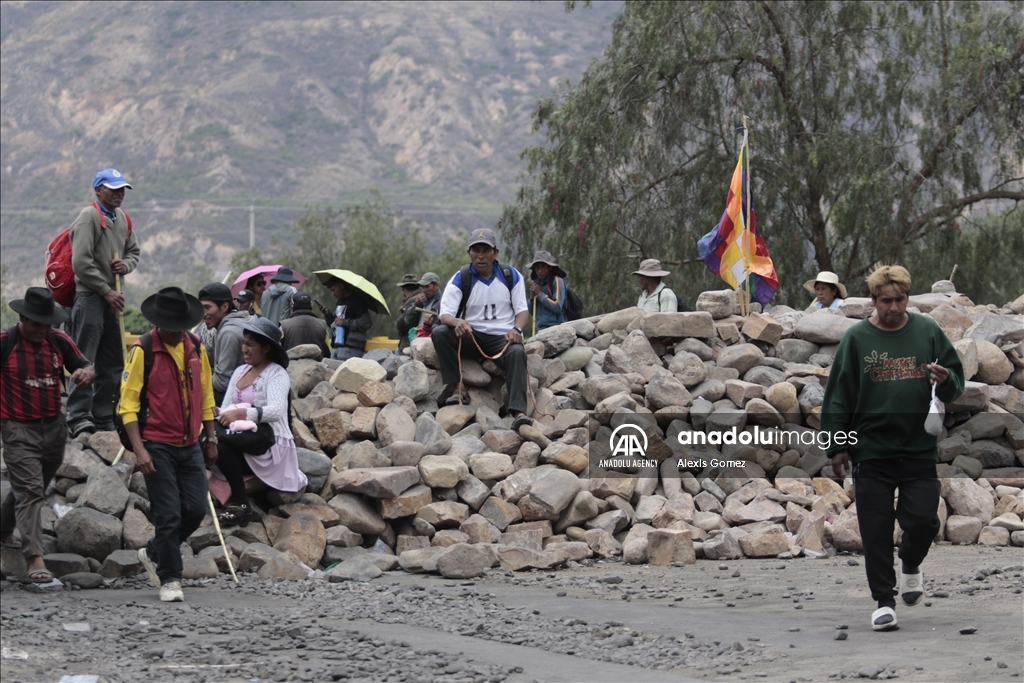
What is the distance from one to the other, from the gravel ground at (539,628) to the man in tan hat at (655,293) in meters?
4.42

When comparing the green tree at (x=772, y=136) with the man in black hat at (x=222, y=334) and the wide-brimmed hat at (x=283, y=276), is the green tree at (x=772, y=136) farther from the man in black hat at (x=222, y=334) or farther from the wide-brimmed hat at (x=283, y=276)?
the man in black hat at (x=222, y=334)

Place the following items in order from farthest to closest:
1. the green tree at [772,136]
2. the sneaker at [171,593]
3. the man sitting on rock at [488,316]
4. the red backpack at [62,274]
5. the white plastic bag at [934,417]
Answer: the green tree at [772,136] → the man sitting on rock at [488,316] → the red backpack at [62,274] → the sneaker at [171,593] → the white plastic bag at [934,417]

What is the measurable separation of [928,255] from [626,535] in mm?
11955

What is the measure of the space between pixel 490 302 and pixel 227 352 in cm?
233

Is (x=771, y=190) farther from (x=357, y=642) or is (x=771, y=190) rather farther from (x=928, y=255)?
(x=357, y=642)

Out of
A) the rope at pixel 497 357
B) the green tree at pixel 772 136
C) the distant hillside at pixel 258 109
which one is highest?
the distant hillside at pixel 258 109

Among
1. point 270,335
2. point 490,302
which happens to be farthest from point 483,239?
point 270,335

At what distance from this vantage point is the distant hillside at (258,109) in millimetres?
81438

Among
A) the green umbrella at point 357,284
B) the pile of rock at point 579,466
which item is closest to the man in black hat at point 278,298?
the green umbrella at point 357,284

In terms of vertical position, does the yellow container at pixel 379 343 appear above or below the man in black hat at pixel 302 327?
above

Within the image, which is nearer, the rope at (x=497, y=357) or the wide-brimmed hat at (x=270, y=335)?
the wide-brimmed hat at (x=270, y=335)

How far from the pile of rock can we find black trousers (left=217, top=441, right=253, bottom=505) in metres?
0.25

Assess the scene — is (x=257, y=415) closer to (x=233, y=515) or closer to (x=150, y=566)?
(x=233, y=515)

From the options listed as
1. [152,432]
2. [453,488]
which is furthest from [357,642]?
[453,488]
